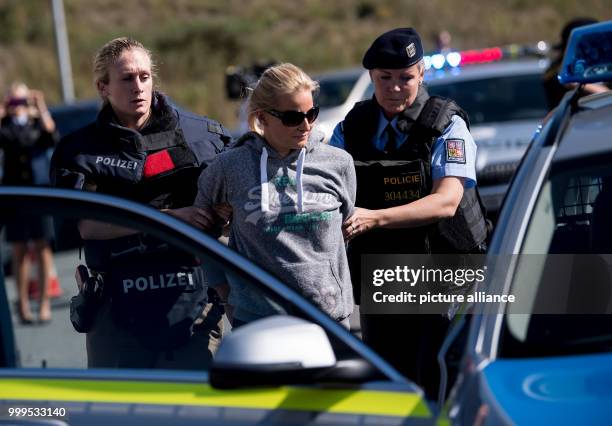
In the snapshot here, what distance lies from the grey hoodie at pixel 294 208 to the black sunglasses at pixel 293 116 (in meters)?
0.09

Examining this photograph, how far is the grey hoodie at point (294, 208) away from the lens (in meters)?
3.25

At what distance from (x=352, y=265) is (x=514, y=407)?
171cm

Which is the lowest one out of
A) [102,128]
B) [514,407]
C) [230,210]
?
[514,407]

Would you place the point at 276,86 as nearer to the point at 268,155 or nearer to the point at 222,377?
the point at 268,155

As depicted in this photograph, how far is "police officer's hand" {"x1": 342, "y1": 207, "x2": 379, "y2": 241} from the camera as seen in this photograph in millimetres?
3432

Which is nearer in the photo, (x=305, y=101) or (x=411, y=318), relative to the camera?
(x=305, y=101)

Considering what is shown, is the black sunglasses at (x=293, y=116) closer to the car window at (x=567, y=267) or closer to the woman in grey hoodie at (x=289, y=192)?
the woman in grey hoodie at (x=289, y=192)

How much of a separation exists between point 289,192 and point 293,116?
0.71 feet

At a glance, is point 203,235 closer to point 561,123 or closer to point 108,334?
point 108,334

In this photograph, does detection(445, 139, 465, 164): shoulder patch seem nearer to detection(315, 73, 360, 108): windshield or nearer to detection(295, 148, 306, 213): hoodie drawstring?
detection(295, 148, 306, 213): hoodie drawstring

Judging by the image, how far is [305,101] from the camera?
3.33m

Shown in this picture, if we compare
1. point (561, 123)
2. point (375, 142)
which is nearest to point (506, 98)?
point (375, 142)

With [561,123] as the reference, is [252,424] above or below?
below

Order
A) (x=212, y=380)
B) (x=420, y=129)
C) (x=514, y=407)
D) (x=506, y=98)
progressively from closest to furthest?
(x=514, y=407) → (x=212, y=380) → (x=420, y=129) → (x=506, y=98)
